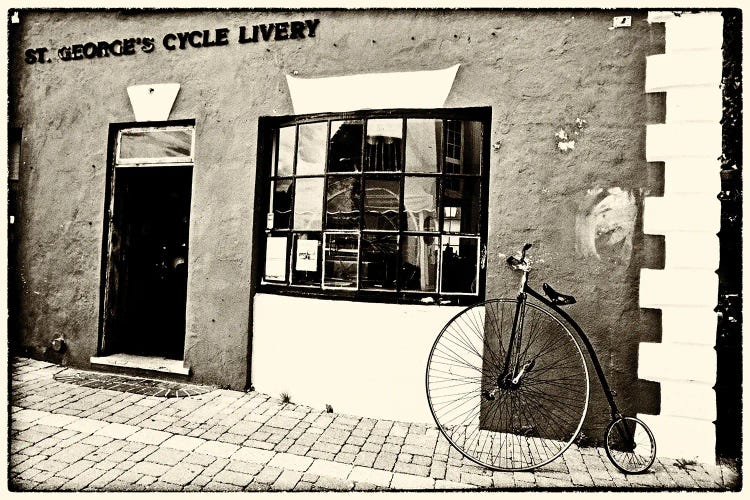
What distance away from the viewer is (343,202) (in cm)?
454

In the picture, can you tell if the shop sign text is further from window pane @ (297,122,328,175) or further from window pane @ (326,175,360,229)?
window pane @ (326,175,360,229)

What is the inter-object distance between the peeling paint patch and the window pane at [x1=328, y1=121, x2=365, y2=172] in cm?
209

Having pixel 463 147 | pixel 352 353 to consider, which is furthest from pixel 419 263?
pixel 463 147

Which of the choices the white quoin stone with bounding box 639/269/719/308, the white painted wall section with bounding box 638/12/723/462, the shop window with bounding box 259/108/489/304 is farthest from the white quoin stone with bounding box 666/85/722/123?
the shop window with bounding box 259/108/489/304

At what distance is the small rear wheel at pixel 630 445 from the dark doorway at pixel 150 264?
4.78m

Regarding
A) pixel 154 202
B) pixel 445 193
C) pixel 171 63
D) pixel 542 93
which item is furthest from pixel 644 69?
pixel 154 202

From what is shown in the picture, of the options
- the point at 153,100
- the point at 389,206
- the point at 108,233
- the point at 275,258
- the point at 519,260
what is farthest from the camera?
the point at 108,233

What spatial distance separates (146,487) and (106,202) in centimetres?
364

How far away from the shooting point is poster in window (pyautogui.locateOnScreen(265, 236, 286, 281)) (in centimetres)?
478

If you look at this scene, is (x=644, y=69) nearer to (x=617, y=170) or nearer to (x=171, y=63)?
(x=617, y=170)

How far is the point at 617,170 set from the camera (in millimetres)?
3848

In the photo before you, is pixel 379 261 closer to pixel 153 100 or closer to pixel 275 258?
pixel 275 258

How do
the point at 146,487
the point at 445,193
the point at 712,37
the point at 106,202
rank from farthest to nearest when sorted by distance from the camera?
the point at 106,202
the point at 445,193
the point at 712,37
the point at 146,487

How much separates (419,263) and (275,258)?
154 cm
